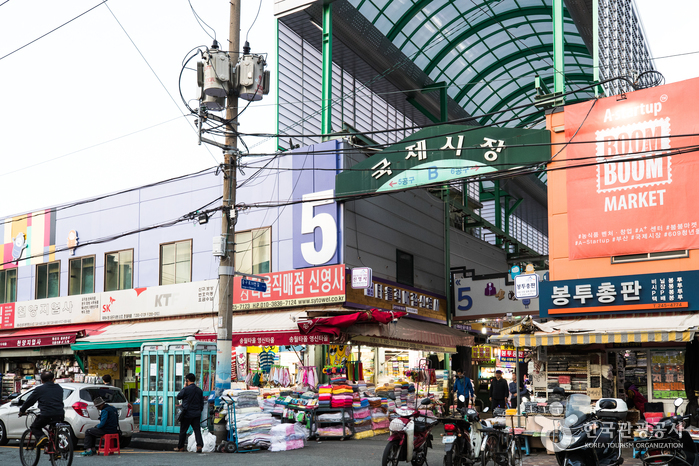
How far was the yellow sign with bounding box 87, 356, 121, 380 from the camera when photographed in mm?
25375

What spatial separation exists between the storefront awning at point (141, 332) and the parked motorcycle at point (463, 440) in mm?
11634

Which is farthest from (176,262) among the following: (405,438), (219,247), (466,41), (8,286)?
(405,438)

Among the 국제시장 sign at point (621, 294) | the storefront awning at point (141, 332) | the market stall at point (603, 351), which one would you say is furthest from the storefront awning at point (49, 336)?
the 국제시장 sign at point (621, 294)

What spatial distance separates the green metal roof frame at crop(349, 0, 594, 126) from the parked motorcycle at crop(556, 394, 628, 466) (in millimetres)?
18374

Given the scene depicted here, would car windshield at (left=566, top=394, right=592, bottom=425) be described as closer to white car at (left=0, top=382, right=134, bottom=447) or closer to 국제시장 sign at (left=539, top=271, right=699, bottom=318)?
국제시장 sign at (left=539, top=271, right=699, bottom=318)

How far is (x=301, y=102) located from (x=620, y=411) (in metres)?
17.2

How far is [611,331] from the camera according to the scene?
13977 millimetres

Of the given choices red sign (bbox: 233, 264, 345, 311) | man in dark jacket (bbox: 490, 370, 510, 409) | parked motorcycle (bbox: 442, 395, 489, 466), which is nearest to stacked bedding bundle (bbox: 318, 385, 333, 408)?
red sign (bbox: 233, 264, 345, 311)

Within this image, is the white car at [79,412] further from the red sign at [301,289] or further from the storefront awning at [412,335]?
the storefront awning at [412,335]

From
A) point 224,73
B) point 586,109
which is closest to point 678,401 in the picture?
point 586,109

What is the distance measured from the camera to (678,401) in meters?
10.1

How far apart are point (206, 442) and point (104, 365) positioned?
1259 centimetres

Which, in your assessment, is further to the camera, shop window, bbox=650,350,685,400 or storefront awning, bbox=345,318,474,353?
storefront awning, bbox=345,318,474,353

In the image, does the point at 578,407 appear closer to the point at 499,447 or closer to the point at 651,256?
the point at 499,447
